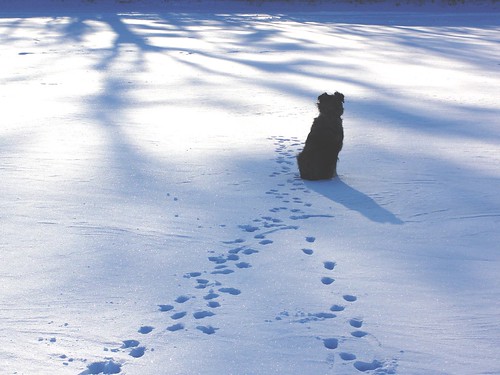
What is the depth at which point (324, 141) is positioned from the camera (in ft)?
14.8

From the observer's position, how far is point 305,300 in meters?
2.89

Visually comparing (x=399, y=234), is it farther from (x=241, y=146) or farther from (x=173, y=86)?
(x=173, y=86)

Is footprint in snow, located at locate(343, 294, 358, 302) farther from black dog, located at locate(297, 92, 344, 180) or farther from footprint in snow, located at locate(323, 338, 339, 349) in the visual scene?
black dog, located at locate(297, 92, 344, 180)

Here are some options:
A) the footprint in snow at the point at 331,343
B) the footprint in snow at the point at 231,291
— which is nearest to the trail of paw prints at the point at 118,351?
the footprint in snow at the point at 231,291

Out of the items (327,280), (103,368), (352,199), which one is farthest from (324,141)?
(103,368)

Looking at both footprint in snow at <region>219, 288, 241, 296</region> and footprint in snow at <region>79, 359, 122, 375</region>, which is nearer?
footprint in snow at <region>79, 359, 122, 375</region>

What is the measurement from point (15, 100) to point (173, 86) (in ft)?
5.89

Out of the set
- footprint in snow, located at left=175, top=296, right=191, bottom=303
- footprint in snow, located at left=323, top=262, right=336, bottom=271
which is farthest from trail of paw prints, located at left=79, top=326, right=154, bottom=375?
footprint in snow, located at left=323, top=262, right=336, bottom=271

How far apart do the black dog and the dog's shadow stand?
3.0 inches

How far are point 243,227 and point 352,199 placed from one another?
860 millimetres

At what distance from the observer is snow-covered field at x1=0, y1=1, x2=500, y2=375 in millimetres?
2553

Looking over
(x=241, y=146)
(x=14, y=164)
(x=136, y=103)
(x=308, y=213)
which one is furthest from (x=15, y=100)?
(x=308, y=213)

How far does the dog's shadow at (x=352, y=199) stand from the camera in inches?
155

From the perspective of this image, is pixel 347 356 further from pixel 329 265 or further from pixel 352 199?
pixel 352 199
